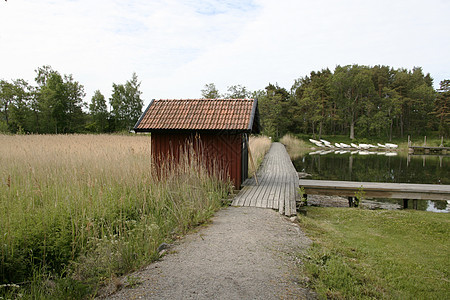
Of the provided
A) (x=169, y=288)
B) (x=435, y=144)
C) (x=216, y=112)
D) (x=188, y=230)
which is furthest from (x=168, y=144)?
(x=435, y=144)

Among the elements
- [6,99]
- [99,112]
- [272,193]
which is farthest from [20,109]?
[272,193]

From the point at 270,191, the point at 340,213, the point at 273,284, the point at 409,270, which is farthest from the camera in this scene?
the point at 270,191

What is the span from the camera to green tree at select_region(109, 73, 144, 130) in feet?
154

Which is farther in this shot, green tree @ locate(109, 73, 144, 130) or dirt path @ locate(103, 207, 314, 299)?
green tree @ locate(109, 73, 144, 130)

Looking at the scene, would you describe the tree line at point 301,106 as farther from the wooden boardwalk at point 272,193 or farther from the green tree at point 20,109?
the wooden boardwalk at point 272,193

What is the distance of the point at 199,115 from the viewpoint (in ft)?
27.3

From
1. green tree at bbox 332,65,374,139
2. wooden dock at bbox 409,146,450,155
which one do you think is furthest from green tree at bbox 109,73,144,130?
wooden dock at bbox 409,146,450,155

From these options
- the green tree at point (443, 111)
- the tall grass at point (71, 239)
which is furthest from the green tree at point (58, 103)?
the green tree at point (443, 111)

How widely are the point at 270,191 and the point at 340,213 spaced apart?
6.15 feet

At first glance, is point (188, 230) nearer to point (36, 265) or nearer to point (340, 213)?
point (36, 265)

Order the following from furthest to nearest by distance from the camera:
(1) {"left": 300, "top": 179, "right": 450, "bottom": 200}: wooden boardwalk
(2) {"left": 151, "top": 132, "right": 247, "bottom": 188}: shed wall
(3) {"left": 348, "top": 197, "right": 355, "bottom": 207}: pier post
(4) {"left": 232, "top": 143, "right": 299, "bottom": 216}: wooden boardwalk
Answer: (3) {"left": 348, "top": 197, "right": 355, "bottom": 207}: pier post → (1) {"left": 300, "top": 179, "right": 450, "bottom": 200}: wooden boardwalk → (2) {"left": 151, "top": 132, "right": 247, "bottom": 188}: shed wall → (4) {"left": 232, "top": 143, "right": 299, "bottom": 216}: wooden boardwalk

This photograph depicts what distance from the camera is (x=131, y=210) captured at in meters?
5.39

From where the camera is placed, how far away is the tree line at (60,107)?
3453cm

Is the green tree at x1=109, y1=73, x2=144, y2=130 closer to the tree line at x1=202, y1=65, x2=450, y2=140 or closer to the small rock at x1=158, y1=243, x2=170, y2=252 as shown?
the tree line at x1=202, y1=65, x2=450, y2=140
